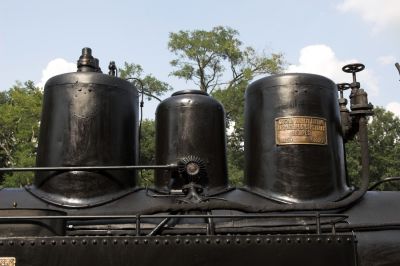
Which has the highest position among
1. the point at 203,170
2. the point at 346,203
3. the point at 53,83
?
the point at 53,83

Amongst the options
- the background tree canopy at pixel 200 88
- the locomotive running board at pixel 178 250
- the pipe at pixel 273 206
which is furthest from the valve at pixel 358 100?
the background tree canopy at pixel 200 88

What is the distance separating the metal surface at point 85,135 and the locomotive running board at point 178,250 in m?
1.20

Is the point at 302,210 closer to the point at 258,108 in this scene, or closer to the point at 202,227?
the point at 202,227

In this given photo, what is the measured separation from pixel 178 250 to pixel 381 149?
33604 millimetres

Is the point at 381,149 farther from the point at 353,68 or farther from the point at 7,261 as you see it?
the point at 7,261

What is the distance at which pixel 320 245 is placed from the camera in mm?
3623

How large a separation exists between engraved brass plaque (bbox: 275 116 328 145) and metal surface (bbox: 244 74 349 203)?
41 mm

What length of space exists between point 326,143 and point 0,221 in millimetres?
3063

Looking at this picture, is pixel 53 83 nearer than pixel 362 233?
No

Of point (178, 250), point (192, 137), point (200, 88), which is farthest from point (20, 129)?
point (178, 250)

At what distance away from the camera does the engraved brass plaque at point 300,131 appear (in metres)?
4.62

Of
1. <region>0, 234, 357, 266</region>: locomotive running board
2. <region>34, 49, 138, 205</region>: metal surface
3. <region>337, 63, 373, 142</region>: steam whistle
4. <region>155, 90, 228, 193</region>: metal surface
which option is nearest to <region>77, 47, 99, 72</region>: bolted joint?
<region>34, 49, 138, 205</region>: metal surface

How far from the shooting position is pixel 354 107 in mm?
4867

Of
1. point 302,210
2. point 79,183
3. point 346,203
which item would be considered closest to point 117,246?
point 79,183
